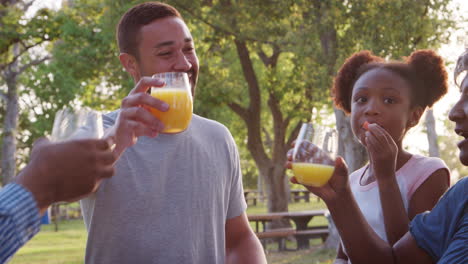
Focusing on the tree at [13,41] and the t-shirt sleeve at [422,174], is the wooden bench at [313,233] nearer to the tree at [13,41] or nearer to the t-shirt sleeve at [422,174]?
the tree at [13,41]

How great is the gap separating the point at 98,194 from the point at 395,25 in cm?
941

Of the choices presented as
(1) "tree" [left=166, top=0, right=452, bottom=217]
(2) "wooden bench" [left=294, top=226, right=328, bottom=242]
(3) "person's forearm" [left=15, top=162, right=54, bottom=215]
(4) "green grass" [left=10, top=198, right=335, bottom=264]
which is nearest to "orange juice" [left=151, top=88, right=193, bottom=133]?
(3) "person's forearm" [left=15, top=162, right=54, bottom=215]

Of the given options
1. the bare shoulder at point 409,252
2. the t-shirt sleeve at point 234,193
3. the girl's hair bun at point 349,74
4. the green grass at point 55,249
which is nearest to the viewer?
the bare shoulder at point 409,252

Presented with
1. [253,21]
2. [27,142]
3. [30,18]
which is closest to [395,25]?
[253,21]

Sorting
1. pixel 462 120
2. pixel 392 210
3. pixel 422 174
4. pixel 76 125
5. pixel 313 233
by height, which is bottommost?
pixel 313 233

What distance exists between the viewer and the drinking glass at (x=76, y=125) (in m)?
1.89

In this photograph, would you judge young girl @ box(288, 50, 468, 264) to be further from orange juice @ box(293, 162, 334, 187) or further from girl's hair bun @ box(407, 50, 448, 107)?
girl's hair bun @ box(407, 50, 448, 107)

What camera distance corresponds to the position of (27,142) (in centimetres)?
3641

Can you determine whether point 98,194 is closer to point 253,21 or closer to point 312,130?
point 312,130

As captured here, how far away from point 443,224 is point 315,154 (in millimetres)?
629

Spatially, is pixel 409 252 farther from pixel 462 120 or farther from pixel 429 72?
pixel 429 72

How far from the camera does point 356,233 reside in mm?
2637

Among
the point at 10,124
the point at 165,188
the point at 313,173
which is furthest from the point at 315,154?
the point at 10,124

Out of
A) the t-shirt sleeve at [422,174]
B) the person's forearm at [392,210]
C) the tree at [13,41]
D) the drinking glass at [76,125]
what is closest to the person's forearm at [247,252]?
the person's forearm at [392,210]
